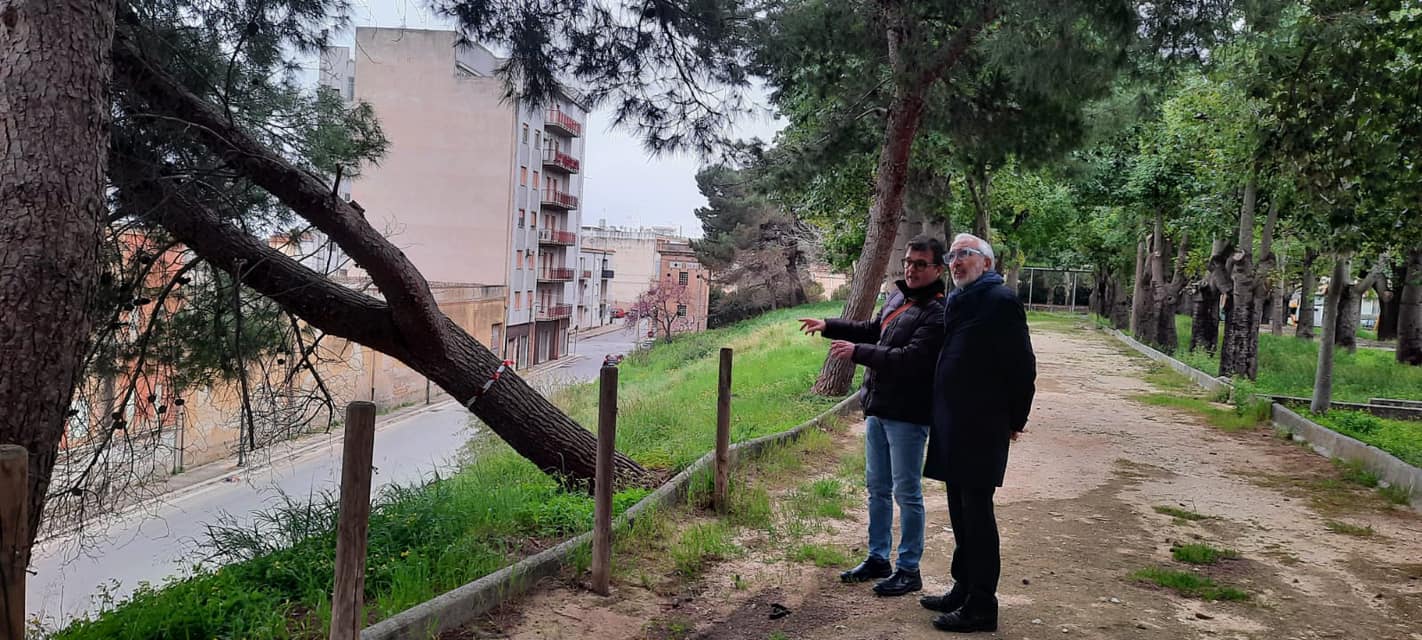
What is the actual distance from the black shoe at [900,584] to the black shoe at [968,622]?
517 millimetres

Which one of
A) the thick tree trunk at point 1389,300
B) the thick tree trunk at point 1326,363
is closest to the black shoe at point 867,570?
the thick tree trunk at point 1326,363

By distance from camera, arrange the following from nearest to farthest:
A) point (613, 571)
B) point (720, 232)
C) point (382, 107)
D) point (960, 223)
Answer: point (613, 571), point (960, 223), point (382, 107), point (720, 232)

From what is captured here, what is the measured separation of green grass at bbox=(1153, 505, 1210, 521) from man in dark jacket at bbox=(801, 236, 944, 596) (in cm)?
337

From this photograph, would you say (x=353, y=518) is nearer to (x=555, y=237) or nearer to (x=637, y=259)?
(x=555, y=237)

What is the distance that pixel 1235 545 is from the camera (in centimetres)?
635

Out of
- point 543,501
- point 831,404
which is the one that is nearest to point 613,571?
point 543,501

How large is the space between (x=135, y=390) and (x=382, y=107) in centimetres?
3982

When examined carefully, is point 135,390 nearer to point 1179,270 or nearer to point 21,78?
point 21,78

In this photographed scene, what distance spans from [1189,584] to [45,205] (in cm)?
582

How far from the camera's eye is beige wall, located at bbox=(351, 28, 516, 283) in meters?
42.5

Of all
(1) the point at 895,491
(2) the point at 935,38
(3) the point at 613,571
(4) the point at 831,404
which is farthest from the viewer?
(4) the point at 831,404

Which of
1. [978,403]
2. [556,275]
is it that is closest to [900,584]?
[978,403]

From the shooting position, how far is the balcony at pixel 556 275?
2161 inches

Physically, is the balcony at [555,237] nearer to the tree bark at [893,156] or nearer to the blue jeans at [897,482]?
the tree bark at [893,156]
